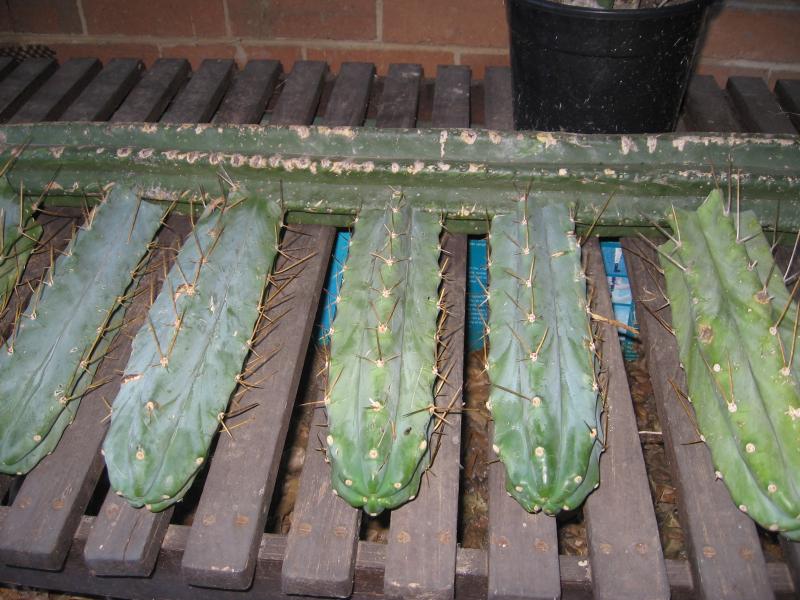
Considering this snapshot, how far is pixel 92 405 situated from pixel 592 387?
48.4 inches

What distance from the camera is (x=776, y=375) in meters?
1.45

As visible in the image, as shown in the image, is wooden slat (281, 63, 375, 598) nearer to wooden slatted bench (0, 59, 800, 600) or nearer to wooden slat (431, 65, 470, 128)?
wooden slatted bench (0, 59, 800, 600)

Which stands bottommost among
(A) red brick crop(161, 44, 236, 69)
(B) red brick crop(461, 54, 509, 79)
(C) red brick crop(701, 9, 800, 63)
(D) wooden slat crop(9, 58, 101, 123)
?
(D) wooden slat crop(9, 58, 101, 123)

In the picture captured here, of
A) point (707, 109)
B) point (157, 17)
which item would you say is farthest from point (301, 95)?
point (707, 109)

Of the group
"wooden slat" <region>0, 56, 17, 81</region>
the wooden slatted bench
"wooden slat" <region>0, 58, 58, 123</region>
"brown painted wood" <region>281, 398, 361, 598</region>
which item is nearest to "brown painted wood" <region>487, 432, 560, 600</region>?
the wooden slatted bench

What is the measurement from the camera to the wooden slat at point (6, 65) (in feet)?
9.58

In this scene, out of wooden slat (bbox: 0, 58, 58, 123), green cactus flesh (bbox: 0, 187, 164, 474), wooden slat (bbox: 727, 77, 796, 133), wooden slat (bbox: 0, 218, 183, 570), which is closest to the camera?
wooden slat (bbox: 0, 218, 183, 570)

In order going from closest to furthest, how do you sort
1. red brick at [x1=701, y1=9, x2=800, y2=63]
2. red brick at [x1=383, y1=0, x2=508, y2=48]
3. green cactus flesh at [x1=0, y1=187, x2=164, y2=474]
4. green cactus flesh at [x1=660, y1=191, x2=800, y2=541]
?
1. green cactus flesh at [x1=660, y1=191, x2=800, y2=541]
2. green cactus flesh at [x1=0, y1=187, x2=164, y2=474]
3. red brick at [x1=701, y1=9, x2=800, y2=63]
4. red brick at [x1=383, y1=0, x2=508, y2=48]

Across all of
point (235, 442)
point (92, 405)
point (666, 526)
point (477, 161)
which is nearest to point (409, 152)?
point (477, 161)

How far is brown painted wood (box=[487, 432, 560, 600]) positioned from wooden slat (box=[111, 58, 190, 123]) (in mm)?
1951

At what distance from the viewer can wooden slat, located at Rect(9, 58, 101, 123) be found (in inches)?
103

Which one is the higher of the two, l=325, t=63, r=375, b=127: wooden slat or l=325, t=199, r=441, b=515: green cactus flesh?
l=325, t=63, r=375, b=127: wooden slat

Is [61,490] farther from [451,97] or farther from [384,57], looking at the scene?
[384,57]

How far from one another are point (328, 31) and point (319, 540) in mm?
2474
